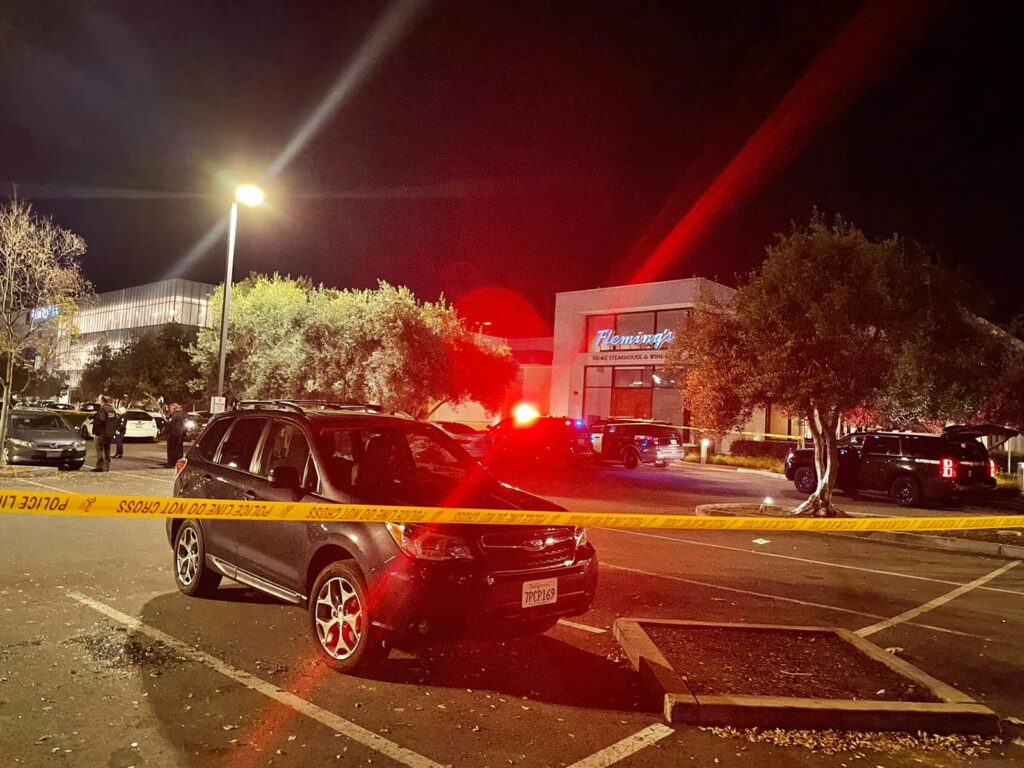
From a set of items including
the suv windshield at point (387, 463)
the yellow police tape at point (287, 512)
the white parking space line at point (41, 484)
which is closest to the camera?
the yellow police tape at point (287, 512)

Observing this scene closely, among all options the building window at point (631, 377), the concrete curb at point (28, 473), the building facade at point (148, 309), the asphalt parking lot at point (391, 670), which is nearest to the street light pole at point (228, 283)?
the concrete curb at point (28, 473)

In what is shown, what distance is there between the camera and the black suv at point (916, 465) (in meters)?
16.3

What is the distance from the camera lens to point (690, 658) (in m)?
A: 5.02

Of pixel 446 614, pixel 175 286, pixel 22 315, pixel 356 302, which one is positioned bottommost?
pixel 446 614

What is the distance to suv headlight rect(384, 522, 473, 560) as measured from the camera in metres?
4.56

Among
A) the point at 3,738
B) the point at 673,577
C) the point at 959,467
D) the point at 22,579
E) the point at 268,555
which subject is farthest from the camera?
the point at 959,467

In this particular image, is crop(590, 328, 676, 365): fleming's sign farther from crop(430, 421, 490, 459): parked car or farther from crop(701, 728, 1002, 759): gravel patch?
crop(701, 728, 1002, 759): gravel patch

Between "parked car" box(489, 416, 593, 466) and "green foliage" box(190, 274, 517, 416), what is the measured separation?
5.19 meters

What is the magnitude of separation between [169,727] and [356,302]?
85.1ft

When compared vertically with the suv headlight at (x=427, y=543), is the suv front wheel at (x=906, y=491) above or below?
below

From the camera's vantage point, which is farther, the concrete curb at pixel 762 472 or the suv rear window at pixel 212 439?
the concrete curb at pixel 762 472

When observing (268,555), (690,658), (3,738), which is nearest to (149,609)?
(268,555)

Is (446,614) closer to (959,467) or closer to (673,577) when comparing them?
(673,577)

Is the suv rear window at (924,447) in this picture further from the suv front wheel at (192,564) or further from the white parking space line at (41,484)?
the white parking space line at (41,484)
